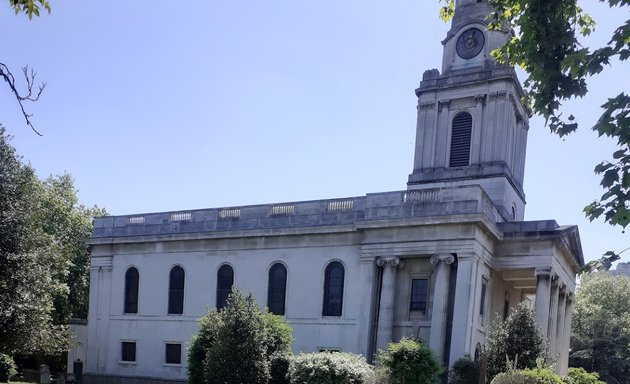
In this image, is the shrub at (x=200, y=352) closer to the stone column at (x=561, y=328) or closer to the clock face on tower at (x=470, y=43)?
the stone column at (x=561, y=328)

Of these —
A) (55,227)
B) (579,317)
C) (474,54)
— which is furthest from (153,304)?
(579,317)

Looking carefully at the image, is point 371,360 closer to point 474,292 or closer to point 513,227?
point 474,292

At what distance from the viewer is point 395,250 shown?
1296 inches

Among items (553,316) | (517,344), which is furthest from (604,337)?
(517,344)

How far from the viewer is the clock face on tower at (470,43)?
4033 centimetres

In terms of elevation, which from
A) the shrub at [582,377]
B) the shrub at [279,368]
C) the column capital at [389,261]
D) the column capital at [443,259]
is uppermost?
the column capital at [389,261]

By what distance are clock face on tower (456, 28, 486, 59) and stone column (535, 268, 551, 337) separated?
13992 mm

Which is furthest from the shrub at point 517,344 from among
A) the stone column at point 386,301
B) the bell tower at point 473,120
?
the bell tower at point 473,120

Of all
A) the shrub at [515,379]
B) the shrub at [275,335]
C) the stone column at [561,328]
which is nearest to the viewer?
the shrub at [515,379]

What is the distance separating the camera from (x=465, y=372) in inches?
1144

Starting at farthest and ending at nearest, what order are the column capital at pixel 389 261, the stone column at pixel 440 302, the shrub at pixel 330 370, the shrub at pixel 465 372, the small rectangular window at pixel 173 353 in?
the small rectangular window at pixel 173 353, the column capital at pixel 389 261, the stone column at pixel 440 302, the shrub at pixel 465 372, the shrub at pixel 330 370

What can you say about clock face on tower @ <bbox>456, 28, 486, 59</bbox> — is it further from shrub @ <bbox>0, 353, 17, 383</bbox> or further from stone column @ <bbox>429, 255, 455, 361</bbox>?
shrub @ <bbox>0, 353, 17, 383</bbox>

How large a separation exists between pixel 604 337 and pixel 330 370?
126ft

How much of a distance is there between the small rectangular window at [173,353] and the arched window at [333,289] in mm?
9272
